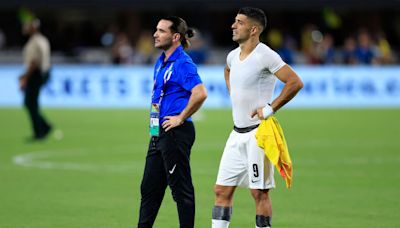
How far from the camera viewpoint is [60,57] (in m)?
44.8

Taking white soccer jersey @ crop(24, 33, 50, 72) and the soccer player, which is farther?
white soccer jersey @ crop(24, 33, 50, 72)

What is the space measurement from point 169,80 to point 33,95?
41.2 feet

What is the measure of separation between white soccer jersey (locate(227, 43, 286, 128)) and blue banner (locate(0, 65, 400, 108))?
2237 centimetres

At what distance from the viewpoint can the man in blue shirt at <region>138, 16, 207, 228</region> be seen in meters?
9.96

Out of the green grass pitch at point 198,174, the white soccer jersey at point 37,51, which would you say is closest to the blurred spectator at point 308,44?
the green grass pitch at point 198,174

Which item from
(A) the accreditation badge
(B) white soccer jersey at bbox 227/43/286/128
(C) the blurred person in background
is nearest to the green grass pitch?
(C) the blurred person in background

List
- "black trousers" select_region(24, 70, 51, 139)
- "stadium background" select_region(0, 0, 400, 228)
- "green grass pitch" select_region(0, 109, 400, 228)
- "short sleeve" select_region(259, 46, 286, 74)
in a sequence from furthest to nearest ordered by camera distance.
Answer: "black trousers" select_region(24, 70, 51, 139)
"stadium background" select_region(0, 0, 400, 228)
"green grass pitch" select_region(0, 109, 400, 228)
"short sleeve" select_region(259, 46, 286, 74)

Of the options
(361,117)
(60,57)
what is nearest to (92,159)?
(361,117)

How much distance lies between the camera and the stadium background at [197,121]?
13329mm

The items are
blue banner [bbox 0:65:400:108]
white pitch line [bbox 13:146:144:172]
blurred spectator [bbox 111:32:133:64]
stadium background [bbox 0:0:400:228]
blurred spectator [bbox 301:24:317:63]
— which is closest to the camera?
stadium background [bbox 0:0:400:228]

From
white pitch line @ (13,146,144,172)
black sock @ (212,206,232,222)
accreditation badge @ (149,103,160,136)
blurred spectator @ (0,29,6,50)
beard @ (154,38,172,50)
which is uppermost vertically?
blurred spectator @ (0,29,6,50)

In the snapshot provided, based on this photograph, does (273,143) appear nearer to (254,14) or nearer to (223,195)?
(223,195)

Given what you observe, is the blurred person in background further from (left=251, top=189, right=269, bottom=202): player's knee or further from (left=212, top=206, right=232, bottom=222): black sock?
(left=251, top=189, right=269, bottom=202): player's knee

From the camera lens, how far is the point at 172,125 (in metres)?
9.90
